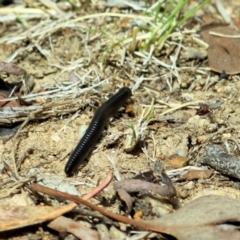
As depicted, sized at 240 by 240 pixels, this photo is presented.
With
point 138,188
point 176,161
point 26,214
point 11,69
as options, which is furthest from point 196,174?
point 11,69

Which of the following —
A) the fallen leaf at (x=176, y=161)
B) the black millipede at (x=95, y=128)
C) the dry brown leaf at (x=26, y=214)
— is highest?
the black millipede at (x=95, y=128)

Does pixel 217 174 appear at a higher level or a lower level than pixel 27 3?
lower

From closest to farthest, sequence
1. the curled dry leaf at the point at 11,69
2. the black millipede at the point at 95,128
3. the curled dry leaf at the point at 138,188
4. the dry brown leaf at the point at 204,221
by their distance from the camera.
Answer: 1. the dry brown leaf at the point at 204,221
2. the curled dry leaf at the point at 138,188
3. the black millipede at the point at 95,128
4. the curled dry leaf at the point at 11,69

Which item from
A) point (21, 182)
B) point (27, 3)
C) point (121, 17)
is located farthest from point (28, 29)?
point (21, 182)

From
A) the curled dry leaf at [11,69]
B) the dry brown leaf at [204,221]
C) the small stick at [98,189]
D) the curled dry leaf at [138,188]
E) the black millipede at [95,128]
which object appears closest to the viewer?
the dry brown leaf at [204,221]

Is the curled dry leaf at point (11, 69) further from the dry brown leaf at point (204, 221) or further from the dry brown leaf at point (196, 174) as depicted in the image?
the dry brown leaf at point (204, 221)

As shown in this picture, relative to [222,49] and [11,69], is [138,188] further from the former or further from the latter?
[222,49]

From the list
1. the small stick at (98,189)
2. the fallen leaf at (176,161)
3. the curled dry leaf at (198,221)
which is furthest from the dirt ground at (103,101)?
the curled dry leaf at (198,221)

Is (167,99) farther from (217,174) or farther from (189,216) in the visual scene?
(189,216)
